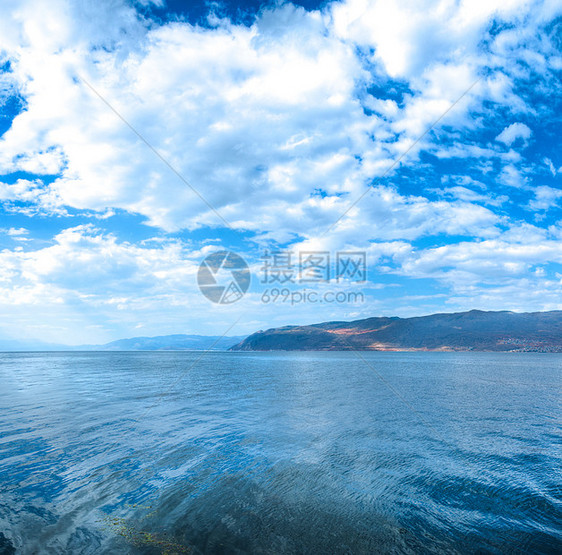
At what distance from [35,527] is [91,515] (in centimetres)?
118

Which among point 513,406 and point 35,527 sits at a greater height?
point 35,527

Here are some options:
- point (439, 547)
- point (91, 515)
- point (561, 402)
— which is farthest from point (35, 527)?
point (561, 402)

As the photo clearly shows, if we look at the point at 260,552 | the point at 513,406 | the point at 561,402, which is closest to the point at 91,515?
the point at 260,552

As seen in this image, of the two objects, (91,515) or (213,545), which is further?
(91,515)

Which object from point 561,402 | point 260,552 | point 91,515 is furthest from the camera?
point 561,402

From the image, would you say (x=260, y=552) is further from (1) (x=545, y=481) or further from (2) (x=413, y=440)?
(2) (x=413, y=440)

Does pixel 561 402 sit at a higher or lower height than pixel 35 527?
lower

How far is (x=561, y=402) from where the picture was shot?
27922mm

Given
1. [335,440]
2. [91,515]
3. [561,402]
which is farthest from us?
[561,402]

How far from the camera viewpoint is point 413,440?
52.9ft

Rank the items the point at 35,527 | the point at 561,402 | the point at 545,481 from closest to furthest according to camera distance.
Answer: the point at 35,527
the point at 545,481
the point at 561,402

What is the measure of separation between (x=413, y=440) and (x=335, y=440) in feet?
12.5

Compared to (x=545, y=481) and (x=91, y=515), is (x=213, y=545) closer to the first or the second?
(x=91, y=515)

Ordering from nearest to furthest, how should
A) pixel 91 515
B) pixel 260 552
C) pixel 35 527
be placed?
pixel 260 552
pixel 35 527
pixel 91 515
